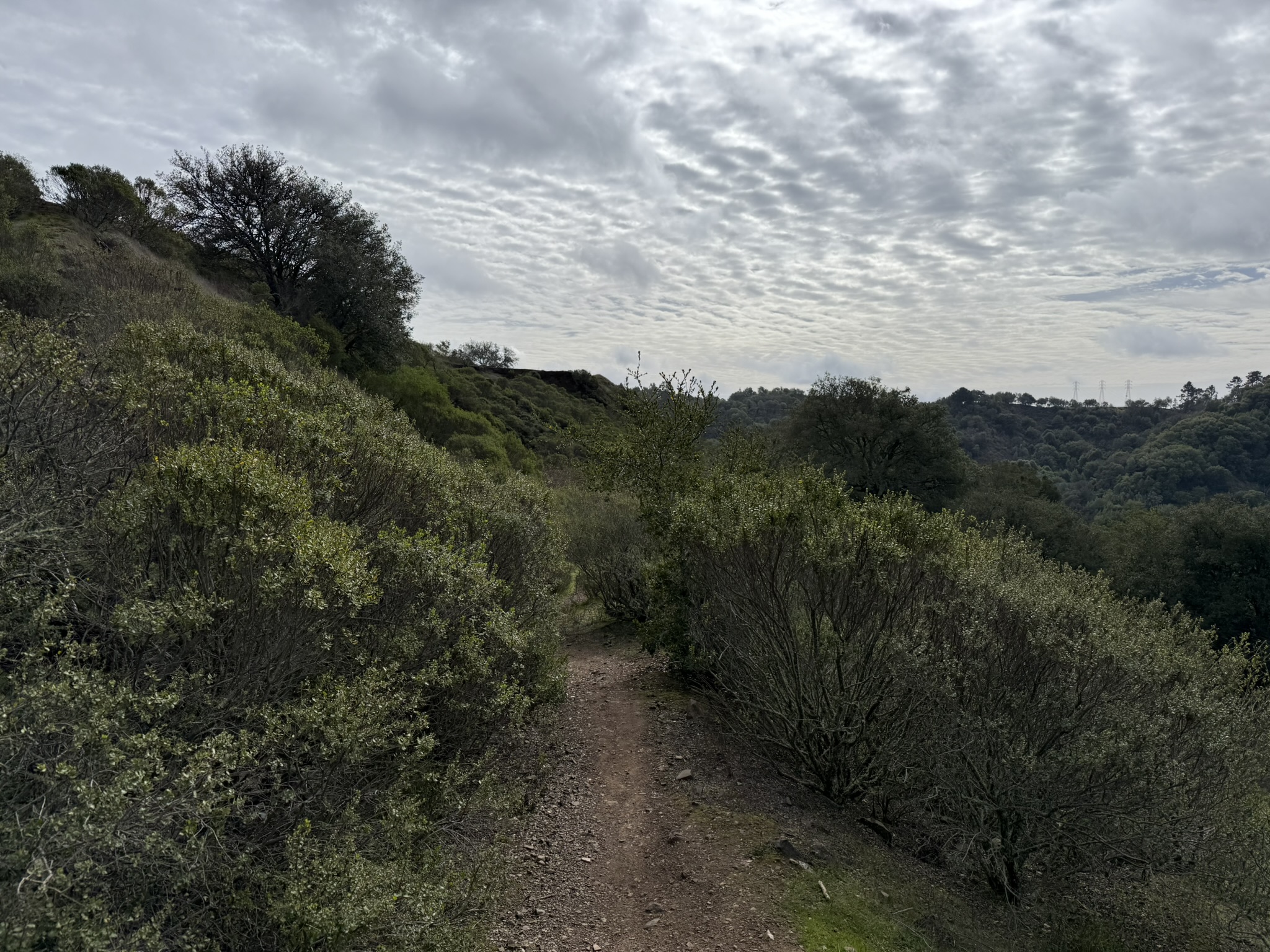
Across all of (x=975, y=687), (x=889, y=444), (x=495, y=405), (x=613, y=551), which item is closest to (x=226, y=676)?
(x=975, y=687)

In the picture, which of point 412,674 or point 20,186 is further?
point 20,186

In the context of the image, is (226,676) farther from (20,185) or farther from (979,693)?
(20,185)

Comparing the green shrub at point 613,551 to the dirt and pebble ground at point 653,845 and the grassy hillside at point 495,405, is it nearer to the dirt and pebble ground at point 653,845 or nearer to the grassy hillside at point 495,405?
the grassy hillside at point 495,405

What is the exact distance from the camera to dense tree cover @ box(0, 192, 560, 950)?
4.10m

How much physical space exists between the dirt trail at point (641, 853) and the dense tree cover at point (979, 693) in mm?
1618

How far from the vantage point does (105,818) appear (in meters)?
3.77

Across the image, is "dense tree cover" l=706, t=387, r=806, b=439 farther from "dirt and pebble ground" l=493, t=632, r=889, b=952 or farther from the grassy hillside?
"dirt and pebble ground" l=493, t=632, r=889, b=952

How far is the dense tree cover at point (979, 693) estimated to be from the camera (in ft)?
23.9

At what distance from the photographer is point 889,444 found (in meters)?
34.2

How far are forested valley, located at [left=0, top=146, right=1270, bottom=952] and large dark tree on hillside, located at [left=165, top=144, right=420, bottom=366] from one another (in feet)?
49.2

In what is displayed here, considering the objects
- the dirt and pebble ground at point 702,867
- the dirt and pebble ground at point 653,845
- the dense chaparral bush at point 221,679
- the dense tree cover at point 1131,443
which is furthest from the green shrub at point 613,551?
the dense tree cover at point 1131,443

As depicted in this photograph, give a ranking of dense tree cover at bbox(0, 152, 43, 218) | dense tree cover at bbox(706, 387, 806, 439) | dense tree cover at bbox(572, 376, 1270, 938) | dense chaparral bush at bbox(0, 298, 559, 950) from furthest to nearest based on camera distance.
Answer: dense tree cover at bbox(706, 387, 806, 439), dense tree cover at bbox(0, 152, 43, 218), dense tree cover at bbox(572, 376, 1270, 938), dense chaparral bush at bbox(0, 298, 559, 950)

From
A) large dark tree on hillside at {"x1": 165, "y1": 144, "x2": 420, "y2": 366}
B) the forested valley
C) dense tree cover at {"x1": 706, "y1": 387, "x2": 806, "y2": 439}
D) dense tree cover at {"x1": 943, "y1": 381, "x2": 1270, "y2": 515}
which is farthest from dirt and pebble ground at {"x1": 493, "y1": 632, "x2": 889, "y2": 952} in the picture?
dense tree cover at {"x1": 706, "y1": 387, "x2": 806, "y2": 439}

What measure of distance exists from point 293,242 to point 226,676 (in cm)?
3046
